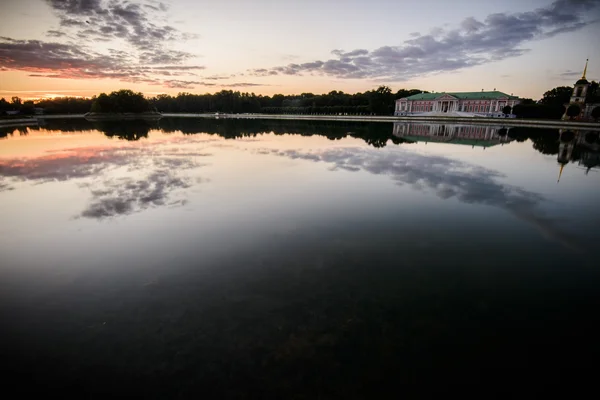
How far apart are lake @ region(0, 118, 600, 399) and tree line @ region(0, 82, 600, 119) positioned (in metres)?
87.4

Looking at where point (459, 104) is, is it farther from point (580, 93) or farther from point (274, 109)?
point (274, 109)

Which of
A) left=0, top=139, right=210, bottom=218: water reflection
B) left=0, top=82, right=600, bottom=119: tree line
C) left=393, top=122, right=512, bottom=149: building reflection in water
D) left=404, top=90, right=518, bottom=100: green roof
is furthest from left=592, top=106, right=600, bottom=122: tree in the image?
left=0, top=139, right=210, bottom=218: water reflection

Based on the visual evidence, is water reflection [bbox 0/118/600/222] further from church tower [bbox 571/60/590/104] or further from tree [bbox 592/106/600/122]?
church tower [bbox 571/60/590/104]

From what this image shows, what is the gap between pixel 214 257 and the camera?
28.3 feet

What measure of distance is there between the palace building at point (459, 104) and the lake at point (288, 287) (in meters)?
112

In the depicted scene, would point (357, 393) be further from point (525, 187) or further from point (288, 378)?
point (525, 187)

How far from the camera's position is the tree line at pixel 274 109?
3615 inches

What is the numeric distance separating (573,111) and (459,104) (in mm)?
45547

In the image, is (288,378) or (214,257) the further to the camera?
(214,257)

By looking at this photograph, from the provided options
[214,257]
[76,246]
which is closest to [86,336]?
[214,257]

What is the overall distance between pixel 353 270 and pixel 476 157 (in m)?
24.4

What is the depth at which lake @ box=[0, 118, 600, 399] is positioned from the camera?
5.02 metres

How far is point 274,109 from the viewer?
177000 millimetres

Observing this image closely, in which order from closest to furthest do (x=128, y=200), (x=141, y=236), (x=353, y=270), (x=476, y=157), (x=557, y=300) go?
1. (x=557, y=300)
2. (x=353, y=270)
3. (x=141, y=236)
4. (x=128, y=200)
5. (x=476, y=157)
